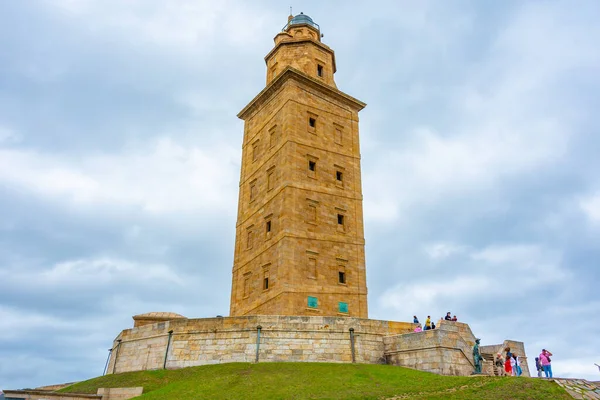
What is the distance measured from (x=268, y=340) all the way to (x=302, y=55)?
24.2 metres

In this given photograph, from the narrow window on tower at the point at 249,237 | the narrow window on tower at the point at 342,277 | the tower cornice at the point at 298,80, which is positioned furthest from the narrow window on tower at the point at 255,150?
the narrow window on tower at the point at 342,277

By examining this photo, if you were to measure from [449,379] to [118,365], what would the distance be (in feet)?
56.0

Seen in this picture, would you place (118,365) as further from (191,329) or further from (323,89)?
(323,89)

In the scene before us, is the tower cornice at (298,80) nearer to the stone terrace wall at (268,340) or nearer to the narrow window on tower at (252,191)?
the narrow window on tower at (252,191)

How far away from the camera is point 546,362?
22.2m

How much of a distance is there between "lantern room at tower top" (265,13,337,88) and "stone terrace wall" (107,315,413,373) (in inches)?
842

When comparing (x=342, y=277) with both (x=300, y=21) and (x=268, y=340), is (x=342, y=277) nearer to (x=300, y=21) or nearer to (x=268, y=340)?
(x=268, y=340)

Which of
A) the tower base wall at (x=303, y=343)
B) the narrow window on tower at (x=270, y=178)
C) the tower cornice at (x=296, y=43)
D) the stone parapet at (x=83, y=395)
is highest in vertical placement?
the tower cornice at (x=296, y=43)

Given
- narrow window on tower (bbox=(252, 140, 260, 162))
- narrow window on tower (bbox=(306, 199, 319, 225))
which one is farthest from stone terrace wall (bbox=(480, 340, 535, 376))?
narrow window on tower (bbox=(252, 140, 260, 162))

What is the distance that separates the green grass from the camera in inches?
647

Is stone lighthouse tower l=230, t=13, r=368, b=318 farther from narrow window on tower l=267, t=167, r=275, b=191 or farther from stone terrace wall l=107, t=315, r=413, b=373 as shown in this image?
stone terrace wall l=107, t=315, r=413, b=373

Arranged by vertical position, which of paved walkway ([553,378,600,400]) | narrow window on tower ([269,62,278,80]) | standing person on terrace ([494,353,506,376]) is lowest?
paved walkway ([553,378,600,400])

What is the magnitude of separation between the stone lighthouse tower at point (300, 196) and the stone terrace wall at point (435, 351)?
746cm

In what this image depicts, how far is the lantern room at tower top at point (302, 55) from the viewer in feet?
126
